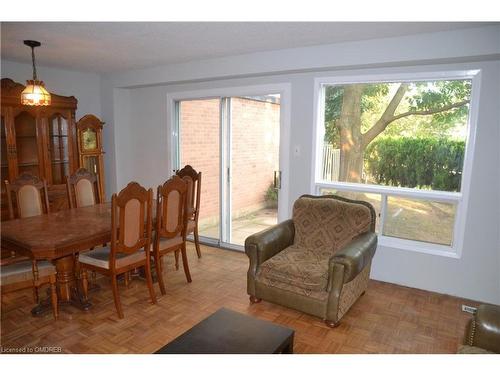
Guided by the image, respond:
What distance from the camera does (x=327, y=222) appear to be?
3.20 metres

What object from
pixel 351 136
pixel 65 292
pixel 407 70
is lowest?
pixel 65 292

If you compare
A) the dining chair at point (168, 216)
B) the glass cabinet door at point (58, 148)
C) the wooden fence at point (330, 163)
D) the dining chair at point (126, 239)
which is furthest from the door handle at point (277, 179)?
the glass cabinet door at point (58, 148)

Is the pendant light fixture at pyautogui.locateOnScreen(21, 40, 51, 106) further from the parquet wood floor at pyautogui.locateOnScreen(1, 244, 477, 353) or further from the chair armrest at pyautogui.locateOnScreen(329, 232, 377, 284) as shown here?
the chair armrest at pyautogui.locateOnScreen(329, 232, 377, 284)

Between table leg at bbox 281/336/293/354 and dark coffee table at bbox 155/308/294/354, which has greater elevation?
dark coffee table at bbox 155/308/294/354

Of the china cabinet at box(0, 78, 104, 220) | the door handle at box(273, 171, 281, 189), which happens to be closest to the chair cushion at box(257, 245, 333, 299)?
the door handle at box(273, 171, 281, 189)

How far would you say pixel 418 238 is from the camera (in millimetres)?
3387

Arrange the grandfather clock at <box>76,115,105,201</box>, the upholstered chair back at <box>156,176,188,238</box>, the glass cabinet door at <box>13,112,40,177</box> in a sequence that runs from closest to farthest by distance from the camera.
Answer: the upholstered chair back at <box>156,176,188,238</box> < the glass cabinet door at <box>13,112,40,177</box> < the grandfather clock at <box>76,115,105,201</box>

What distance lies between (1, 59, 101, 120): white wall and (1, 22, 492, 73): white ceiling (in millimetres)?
224

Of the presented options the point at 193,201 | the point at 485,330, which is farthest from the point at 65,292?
the point at 485,330

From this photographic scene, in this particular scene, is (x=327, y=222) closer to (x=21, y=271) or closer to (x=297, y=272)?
(x=297, y=272)

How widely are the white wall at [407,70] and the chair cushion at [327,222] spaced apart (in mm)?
553

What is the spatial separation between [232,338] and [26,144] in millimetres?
3743

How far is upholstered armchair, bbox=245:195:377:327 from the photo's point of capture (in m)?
2.60

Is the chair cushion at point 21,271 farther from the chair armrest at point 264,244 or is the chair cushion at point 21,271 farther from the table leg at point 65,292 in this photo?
the chair armrest at point 264,244
